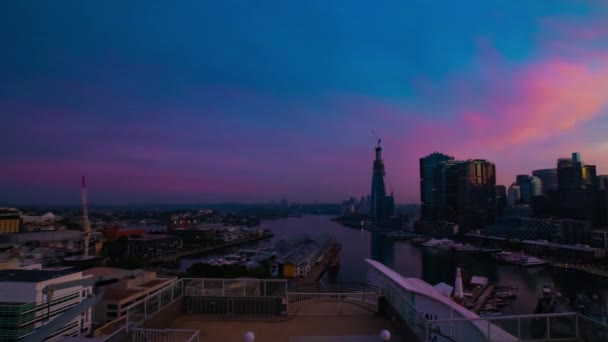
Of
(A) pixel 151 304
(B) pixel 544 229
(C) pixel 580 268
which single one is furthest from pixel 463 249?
(A) pixel 151 304

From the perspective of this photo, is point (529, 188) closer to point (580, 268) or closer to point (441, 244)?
point (441, 244)

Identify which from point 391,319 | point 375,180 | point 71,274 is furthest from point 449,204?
point 391,319

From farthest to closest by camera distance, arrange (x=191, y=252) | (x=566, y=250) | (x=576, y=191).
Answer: (x=576, y=191), (x=191, y=252), (x=566, y=250)

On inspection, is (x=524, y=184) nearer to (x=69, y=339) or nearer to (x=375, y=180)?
(x=375, y=180)

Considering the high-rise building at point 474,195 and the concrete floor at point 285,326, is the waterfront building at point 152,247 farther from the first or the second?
the high-rise building at point 474,195

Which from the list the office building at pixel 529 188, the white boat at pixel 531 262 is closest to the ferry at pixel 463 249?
the white boat at pixel 531 262

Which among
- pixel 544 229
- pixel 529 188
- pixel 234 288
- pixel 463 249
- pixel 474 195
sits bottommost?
pixel 463 249

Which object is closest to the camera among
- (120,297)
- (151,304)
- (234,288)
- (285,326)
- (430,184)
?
(151,304)

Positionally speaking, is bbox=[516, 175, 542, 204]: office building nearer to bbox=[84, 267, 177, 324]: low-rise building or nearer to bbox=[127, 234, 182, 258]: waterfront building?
bbox=[127, 234, 182, 258]: waterfront building

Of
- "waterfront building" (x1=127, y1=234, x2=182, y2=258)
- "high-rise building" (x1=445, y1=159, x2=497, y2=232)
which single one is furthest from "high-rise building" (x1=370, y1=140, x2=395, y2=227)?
"waterfront building" (x1=127, y1=234, x2=182, y2=258)
